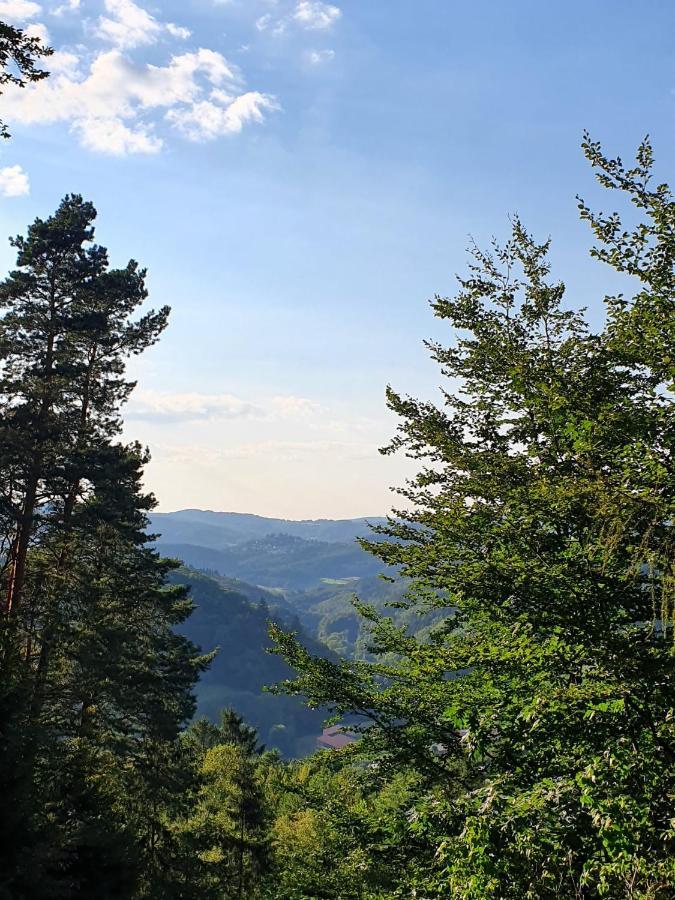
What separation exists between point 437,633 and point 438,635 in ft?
1.05

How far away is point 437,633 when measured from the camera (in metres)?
13.5

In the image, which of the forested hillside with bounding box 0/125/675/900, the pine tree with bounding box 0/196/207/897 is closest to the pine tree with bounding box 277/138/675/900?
the forested hillside with bounding box 0/125/675/900

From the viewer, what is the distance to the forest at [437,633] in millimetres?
6074

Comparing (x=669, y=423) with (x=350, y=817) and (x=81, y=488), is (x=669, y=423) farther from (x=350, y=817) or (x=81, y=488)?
(x=81, y=488)

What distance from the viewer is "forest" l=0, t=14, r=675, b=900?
6.07 metres

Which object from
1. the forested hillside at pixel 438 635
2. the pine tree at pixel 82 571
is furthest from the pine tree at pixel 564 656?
the pine tree at pixel 82 571

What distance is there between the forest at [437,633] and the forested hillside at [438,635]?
60 millimetres

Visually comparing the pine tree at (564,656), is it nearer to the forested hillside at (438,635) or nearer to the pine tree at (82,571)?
the forested hillside at (438,635)

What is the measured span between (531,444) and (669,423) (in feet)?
17.5

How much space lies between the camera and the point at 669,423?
733 centimetres

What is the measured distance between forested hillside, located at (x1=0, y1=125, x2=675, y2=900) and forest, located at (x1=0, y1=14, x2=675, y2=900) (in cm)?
6

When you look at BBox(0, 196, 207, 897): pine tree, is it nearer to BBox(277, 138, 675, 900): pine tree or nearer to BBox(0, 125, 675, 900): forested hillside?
BBox(0, 125, 675, 900): forested hillside

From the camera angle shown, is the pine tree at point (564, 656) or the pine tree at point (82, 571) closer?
the pine tree at point (564, 656)

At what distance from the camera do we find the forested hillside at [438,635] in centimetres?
607
